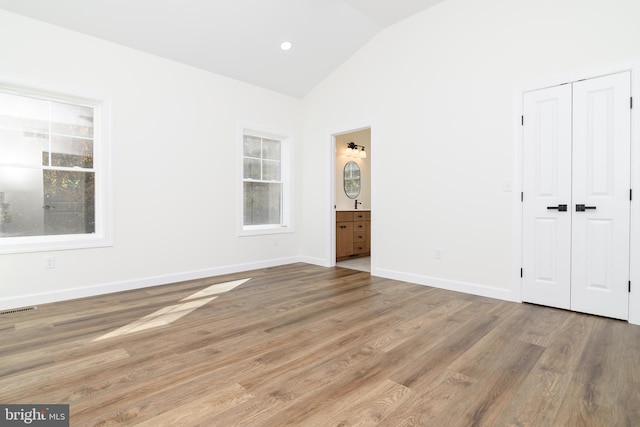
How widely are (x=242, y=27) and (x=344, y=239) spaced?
366cm

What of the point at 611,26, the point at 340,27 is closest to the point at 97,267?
the point at 340,27

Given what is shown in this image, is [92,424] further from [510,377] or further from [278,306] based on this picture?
[510,377]

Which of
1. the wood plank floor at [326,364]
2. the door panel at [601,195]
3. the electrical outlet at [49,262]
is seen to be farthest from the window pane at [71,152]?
the door panel at [601,195]

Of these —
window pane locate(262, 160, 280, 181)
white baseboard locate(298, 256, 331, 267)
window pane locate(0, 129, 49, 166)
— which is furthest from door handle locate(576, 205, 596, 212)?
window pane locate(0, 129, 49, 166)

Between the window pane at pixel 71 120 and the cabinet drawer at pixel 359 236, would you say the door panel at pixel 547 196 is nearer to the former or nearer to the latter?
the cabinet drawer at pixel 359 236

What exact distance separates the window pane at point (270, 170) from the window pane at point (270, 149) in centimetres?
9

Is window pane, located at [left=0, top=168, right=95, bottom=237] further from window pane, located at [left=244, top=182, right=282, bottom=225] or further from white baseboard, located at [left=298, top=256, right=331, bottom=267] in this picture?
white baseboard, located at [left=298, top=256, right=331, bottom=267]

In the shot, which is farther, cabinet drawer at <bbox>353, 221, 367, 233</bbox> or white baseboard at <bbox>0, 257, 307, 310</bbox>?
cabinet drawer at <bbox>353, 221, 367, 233</bbox>

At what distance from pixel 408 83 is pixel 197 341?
3.89 m

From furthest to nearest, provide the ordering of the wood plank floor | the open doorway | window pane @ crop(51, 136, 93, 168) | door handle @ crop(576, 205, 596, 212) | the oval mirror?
the oval mirror
the open doorway
window pane @ crop(51, 136, 93, 168)
door handle @ crop(576, 205, 596, 212)
the wood plank floor

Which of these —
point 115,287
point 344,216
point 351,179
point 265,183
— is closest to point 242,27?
point 265,183

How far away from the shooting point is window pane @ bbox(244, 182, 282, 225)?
518cm

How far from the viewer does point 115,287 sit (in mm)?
3738

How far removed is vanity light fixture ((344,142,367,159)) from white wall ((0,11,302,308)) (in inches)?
88.5
